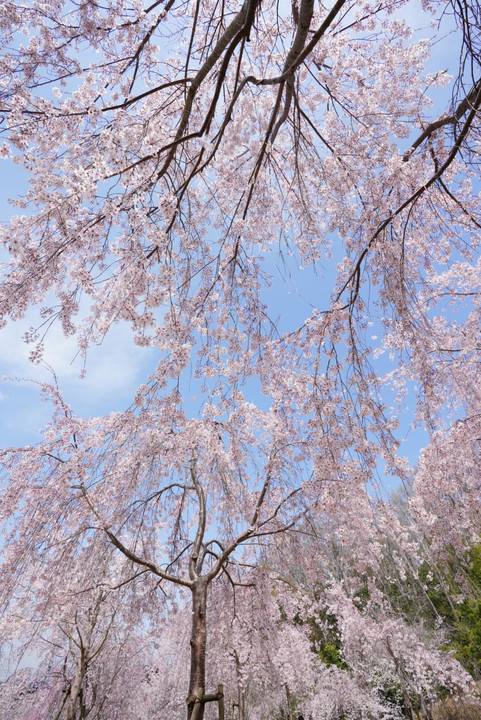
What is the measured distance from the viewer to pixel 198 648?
12.6 feet

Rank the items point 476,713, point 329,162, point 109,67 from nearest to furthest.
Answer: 1. point 109,67
2. point 329,162
3. point 476,713

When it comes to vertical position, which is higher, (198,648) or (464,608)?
(464,608)

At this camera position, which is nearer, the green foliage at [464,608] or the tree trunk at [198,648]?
the tree trunk at [198,648]

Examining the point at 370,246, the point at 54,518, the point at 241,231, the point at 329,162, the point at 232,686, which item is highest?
the point at 329,162

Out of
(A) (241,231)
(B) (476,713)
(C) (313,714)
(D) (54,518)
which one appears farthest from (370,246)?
(C) (313,714)

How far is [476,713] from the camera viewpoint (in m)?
9.95

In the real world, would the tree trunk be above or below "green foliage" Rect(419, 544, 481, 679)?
below

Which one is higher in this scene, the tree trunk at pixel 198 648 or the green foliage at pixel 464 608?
the green foliage at pixel 464 608

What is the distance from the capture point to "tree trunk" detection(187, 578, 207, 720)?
11.0 feet

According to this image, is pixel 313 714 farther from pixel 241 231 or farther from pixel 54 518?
pixel 241 231

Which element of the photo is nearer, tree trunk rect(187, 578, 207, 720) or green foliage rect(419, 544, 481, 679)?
tree trunk rect(187, 578, 207, 720)

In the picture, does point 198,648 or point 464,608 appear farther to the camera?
point 464,608

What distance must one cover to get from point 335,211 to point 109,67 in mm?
2364

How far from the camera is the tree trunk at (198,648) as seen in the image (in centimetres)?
334
